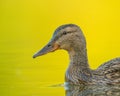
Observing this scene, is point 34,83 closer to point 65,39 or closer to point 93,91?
point 65,39

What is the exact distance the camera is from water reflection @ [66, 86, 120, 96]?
13.1 m

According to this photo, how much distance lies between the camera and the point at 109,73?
14.2 m

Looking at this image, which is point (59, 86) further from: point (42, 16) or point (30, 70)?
point (42, 16)

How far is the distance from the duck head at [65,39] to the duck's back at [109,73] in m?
0.61

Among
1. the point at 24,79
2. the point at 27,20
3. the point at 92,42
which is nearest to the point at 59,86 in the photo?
the point at 24,79

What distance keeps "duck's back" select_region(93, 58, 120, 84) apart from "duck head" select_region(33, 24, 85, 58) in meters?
0.61

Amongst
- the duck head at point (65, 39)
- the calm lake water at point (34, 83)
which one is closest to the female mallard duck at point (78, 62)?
the duck head at point (65, 39)

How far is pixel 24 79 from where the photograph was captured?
14469mm

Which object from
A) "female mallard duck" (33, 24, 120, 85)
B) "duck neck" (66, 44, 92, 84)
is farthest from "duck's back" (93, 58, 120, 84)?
"duck neck" (66, 44, 92, 84)

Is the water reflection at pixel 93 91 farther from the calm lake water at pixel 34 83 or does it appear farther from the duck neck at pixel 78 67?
the duck neck at pixel 78 67

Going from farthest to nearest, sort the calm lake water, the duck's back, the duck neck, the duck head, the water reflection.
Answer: the duck neck, the duck head, the duck's back, the calm lake water, the water reflection

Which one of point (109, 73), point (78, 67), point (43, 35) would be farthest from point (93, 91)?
point (43, 35)

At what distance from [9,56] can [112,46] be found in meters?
2.42

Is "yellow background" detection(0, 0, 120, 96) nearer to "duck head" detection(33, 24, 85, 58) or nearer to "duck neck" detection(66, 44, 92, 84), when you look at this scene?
"duck neck" detection(66, 44, 92, 84)
